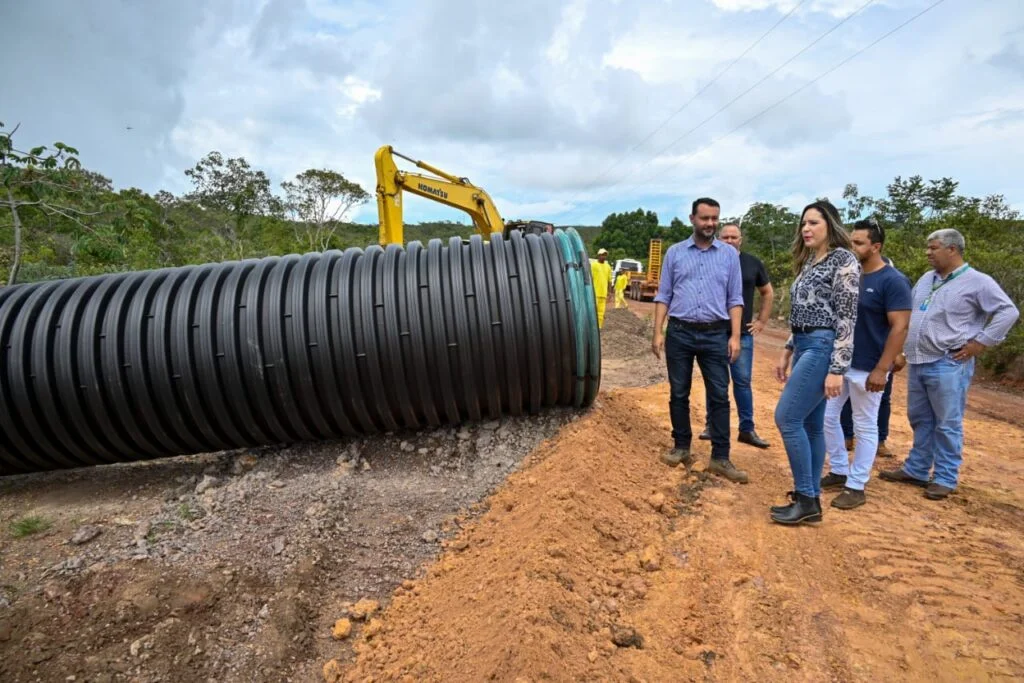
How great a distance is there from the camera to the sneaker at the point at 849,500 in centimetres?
350

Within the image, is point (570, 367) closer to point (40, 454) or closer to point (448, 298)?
point (448, 298)

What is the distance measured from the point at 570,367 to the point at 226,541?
231 cm

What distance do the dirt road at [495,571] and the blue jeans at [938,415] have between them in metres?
0.23

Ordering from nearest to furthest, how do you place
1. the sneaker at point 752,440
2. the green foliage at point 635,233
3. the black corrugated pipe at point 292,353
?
the black corrugated pipe at point 292,353, the sneaker at point 752,440, the green foliage at point 635,233

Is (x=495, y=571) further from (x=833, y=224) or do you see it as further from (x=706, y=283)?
(x=833, y=224)

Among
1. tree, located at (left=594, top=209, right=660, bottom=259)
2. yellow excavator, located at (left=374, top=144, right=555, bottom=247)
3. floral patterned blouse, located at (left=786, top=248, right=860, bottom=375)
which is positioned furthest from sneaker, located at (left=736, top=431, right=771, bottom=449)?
tree, located at (left=594, top=209, right=660, bottom=259)

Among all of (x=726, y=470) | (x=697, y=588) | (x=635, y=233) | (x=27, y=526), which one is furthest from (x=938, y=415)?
(x=635, y=233)

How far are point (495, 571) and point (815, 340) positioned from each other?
2.05 metres

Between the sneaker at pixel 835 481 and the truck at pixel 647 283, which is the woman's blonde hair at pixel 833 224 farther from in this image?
the truck at pixel 647 283

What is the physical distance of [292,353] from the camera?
149 inches

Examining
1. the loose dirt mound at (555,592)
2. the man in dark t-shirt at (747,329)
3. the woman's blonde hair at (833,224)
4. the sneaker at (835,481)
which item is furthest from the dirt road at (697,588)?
the woman's blonde hair at (833,224)

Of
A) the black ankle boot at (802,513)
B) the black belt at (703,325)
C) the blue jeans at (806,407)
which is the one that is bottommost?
the black ankle boot at (802,513)

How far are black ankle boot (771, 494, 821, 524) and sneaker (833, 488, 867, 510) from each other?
35 cm

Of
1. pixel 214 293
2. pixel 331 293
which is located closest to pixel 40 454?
pixel 214 293
